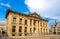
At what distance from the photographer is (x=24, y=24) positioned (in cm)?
3506

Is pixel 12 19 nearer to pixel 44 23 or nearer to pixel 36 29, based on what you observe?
pixel 36 29

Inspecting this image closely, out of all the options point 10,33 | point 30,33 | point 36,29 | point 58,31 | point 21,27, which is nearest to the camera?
point 10,33

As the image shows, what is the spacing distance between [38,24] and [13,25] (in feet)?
44.0

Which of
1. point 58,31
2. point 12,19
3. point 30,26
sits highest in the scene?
point 12,19

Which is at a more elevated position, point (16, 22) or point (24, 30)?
point (16, 22)

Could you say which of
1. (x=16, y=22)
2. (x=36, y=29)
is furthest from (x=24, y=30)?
(x=36, y=29)

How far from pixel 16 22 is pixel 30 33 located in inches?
292

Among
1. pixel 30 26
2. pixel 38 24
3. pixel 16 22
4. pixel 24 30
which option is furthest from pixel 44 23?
pixel 16 22

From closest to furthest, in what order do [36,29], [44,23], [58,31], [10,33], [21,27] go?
[10,33] → [21,27] → [36,29] → [44,23] → [58,31]

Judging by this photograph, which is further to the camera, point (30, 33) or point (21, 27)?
point (30, 33)

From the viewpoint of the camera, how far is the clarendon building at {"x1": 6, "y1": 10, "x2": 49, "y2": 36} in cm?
3186

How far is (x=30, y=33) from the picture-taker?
36531 millimetres

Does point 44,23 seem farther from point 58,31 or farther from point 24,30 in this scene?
point 24,30

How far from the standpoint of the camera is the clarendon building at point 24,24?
31.9 metres
